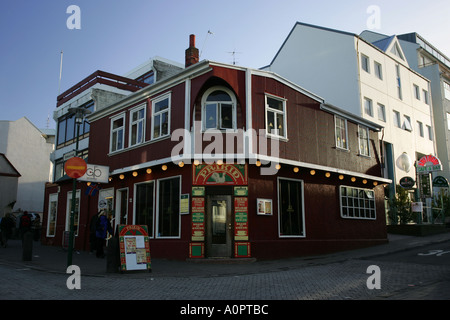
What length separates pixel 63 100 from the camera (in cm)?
2966

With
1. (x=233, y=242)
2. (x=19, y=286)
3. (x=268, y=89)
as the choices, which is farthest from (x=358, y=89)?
(x=19, y=286)

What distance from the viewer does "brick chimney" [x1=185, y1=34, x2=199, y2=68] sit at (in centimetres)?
1918

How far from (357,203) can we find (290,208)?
5.35m

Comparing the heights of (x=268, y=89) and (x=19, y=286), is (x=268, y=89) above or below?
above

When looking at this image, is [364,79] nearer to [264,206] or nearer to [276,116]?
[276,116]

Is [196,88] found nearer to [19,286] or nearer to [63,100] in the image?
[19,286]

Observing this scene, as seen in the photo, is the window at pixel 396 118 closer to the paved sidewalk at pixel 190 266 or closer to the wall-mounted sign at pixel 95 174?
the paved sidewalk at pixel 190 266

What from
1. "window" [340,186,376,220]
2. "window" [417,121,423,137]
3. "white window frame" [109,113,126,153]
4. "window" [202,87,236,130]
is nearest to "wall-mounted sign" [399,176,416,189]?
"window" [340,186,376,220]

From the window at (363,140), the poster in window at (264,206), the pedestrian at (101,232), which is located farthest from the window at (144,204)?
the window at (363,140)

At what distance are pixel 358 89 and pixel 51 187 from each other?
19.9 meters

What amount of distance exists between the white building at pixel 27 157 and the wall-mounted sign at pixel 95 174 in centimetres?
3185

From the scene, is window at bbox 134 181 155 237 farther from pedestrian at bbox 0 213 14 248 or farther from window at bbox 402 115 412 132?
window at bbox 402 115 412 132

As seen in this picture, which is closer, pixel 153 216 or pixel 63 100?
pixel 153 216

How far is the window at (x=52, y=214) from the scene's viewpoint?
23.6 metres
